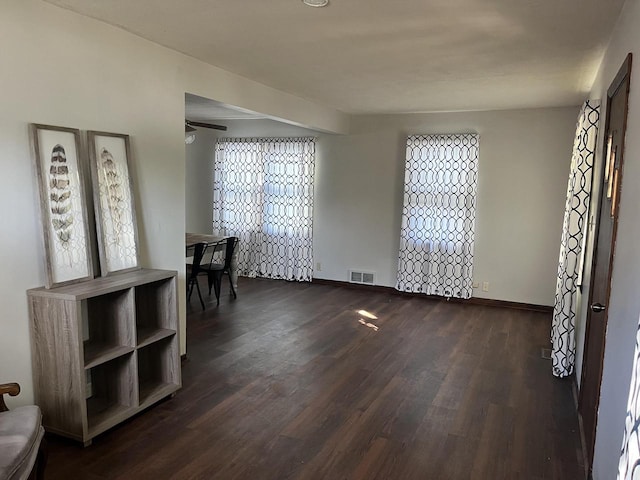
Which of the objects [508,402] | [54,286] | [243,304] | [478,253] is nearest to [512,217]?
[478,253]

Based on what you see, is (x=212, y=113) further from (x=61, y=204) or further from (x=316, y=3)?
(x=316, y=3)

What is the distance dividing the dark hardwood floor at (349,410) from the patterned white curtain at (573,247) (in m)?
0.23

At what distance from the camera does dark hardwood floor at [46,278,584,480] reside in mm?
2549

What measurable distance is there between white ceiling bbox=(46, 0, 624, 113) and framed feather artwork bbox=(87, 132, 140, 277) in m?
0.76

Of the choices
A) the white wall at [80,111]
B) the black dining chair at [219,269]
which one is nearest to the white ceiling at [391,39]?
the white wall at [80,111]

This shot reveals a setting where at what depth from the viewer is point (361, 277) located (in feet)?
22.6

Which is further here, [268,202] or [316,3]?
[268,202]

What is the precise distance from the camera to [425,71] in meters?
3.92

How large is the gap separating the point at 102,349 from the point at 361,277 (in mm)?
4444

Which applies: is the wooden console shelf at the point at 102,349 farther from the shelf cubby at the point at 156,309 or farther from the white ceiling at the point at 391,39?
the white ceiling at the point at 391,39

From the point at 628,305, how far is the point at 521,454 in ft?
4.46

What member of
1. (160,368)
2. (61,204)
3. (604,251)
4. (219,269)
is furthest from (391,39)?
(219,269)

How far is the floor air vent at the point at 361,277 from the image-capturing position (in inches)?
269

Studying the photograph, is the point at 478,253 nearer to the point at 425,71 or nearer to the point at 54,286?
the point at 425,71
